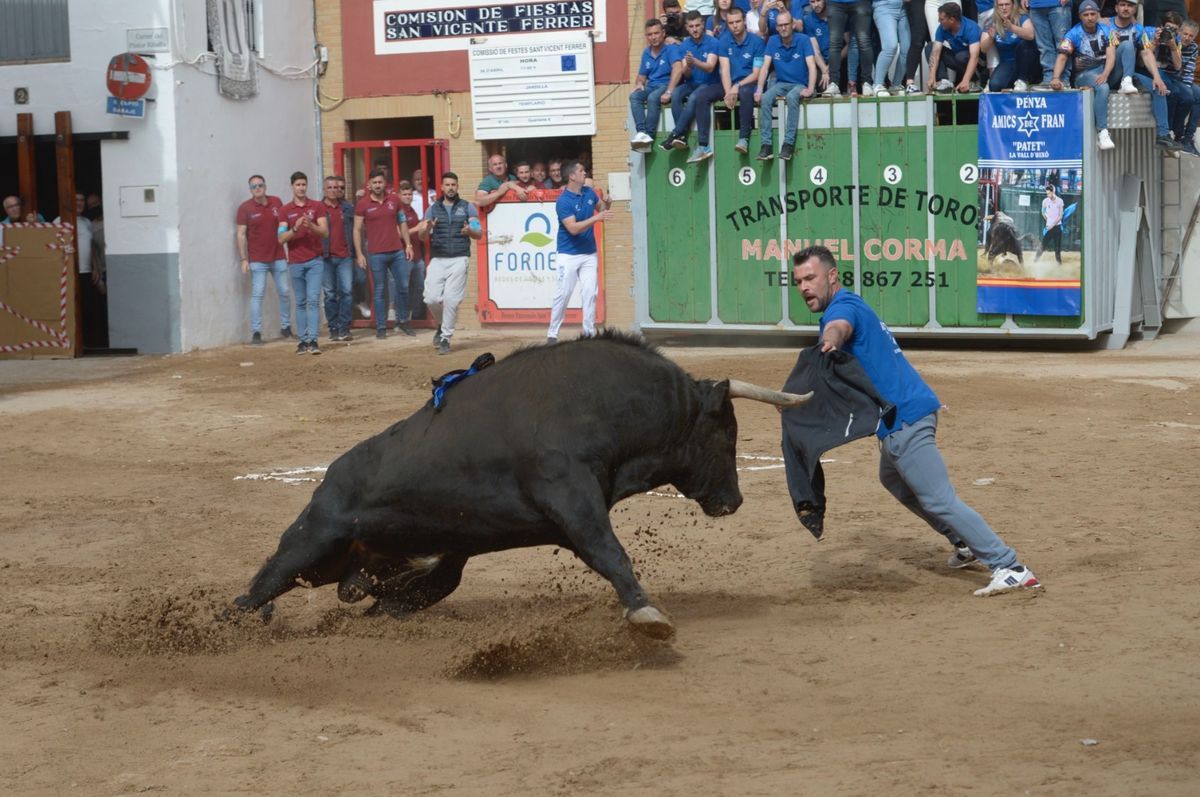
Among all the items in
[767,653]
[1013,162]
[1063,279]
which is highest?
[1013,162]

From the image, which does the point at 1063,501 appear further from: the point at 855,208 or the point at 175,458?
the point at 855,208

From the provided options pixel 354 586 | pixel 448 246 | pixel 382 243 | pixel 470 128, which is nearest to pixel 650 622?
pixel 354 586

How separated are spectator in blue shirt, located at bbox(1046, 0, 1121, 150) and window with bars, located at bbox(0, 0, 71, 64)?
12.6 meters

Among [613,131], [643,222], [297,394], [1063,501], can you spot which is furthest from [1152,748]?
[613,131]

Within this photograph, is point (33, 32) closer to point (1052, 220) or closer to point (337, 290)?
point (337, 290)

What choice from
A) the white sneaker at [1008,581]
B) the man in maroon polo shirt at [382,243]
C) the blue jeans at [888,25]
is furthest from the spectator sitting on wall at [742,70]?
the white sneaker at [1008,581]

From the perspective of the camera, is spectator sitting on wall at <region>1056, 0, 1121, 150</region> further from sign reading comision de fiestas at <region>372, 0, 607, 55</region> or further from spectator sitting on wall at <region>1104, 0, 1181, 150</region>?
sign reading comision de fiestas at <region>372, 0, 607, 55</region>

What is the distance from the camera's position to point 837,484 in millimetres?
11359

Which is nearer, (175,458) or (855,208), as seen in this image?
(175,458)

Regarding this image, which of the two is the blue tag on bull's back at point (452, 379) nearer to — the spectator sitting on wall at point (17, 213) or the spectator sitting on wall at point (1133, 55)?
the spectator sitting on wall at point (1133, 55)

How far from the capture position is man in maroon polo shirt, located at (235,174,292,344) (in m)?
21.4

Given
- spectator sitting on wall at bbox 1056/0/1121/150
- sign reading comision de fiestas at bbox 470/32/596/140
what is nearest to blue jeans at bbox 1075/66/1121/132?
spectator sitting on wall at bbox 1056/0/1121/150

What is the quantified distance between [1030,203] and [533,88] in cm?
744

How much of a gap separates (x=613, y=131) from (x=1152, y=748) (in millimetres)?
17127
